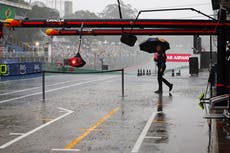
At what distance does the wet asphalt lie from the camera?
8727 millimetres

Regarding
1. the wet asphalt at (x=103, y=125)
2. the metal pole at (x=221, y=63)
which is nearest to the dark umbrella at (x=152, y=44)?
the wet asphalt at (x=103, y=125)

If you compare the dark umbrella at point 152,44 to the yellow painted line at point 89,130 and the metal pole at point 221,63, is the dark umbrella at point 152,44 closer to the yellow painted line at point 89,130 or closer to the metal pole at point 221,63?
the yellow painted line at point 89,130

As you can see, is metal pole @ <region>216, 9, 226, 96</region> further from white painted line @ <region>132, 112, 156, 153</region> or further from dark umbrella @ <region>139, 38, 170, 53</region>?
dark umbrella @ <region>139, 38, 170, 53</region>


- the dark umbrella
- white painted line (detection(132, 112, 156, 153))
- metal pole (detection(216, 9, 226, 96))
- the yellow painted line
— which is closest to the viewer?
white painted line (detection(132, 112, 156, 153))


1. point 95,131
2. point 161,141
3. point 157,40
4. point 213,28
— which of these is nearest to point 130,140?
point 161,141

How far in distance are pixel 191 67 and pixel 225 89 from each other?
2215 cm

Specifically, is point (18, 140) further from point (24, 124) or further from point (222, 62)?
point (222, 62)

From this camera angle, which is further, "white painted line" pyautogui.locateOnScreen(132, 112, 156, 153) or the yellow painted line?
the yellow painted line

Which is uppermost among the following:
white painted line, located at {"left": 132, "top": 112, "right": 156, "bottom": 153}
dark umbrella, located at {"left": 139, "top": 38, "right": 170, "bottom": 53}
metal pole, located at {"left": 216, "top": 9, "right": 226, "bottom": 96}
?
dark umbrella, located at {"left": 139, "top": 38, "right": 170, "bottom": 53}

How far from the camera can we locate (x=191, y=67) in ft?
115

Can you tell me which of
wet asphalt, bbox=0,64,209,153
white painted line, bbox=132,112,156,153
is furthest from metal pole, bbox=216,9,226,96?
white painted line, bbox=132,112,156,153

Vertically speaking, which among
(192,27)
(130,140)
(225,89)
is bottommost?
(130,140)

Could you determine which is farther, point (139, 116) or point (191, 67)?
point (191, 67)

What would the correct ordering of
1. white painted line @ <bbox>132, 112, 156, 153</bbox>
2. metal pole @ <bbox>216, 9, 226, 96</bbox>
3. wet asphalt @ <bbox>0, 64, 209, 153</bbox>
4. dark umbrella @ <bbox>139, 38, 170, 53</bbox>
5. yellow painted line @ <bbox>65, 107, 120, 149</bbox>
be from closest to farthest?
white painted line @ <bbox>132, 112, 156, 153</bbox>
wet asphalt @ <bbox>0, 64, 209, 153</bbox>
yellow painted line @ <bbox>65, 107, 120, 149</bbox>
metal pole @ <bbox>216, 9, 226, 96</bbox>
dark umbrella @ <bbox>139, 38, 170, 53</bbox>
